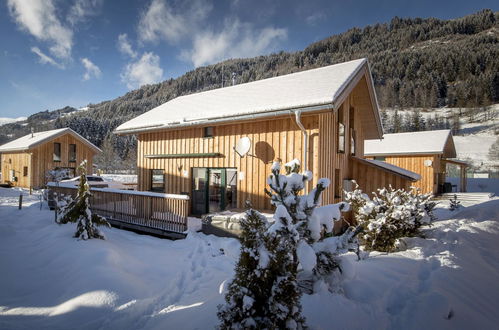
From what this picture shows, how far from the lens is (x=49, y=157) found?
22.4 metres

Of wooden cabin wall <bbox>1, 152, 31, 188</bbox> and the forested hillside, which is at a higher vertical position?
the forested hillside

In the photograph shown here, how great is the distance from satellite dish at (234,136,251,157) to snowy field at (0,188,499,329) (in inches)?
125

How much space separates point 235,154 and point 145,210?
3637 millimetres

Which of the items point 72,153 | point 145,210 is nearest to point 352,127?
point 145,210

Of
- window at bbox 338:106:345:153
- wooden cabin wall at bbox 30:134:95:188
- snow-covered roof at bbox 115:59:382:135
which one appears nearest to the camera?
snow-covered roof at bbox 115:59:382:135

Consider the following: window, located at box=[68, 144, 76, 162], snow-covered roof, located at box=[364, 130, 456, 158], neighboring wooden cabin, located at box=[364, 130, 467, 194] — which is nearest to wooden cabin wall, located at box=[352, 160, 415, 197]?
neighboring wooden cabin, located at box=[364, 130, 467, 194]

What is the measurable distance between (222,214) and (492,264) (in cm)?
646

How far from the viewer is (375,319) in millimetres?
3117

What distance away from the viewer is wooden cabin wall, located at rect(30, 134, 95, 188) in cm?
2142

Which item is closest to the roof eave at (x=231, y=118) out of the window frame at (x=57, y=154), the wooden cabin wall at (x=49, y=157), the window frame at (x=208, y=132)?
the window frame at (x=208, y=132)

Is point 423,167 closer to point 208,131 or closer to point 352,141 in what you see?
point 352,141

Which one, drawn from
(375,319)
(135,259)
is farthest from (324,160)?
(135,259)

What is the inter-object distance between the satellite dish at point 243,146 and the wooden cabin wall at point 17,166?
22.9m

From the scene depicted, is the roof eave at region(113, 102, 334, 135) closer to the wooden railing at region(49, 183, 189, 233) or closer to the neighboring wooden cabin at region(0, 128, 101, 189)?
the wooden railing at region(49, 183, 189, 233)
